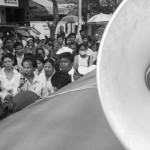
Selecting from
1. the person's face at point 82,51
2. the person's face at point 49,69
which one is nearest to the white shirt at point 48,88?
the person's face at point 49,69

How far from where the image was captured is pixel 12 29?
1295cm

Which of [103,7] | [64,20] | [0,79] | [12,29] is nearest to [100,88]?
[0,79]

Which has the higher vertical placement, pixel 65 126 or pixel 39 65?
pixel 65 126

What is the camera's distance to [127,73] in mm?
1301

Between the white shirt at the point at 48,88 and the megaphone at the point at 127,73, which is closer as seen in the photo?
the megaphone at the point at 127,73

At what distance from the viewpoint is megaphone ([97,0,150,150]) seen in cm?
124

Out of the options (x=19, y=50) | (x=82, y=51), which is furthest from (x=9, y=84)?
(x=19, y=50)

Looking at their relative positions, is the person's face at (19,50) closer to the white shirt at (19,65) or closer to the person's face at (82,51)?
the white shirt at (19,65)

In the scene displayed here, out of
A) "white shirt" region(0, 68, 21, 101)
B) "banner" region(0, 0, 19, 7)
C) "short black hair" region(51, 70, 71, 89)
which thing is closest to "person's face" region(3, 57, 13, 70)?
"white shirt" region(0, 68, 21, 101)

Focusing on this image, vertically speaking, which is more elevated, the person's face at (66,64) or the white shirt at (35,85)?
the person's face at (66,64)

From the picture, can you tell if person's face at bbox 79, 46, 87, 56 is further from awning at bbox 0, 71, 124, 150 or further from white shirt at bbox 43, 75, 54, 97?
awning at bbox 0, 71, 124, 150

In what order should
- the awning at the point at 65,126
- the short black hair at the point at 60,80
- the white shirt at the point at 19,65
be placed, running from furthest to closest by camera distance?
the white shirt at the point at 19,65, the short black hair at the point at 60,80, the awning at the point at 65,126

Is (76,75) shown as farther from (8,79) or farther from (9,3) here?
(9,3)

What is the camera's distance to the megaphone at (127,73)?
1.24 meters
